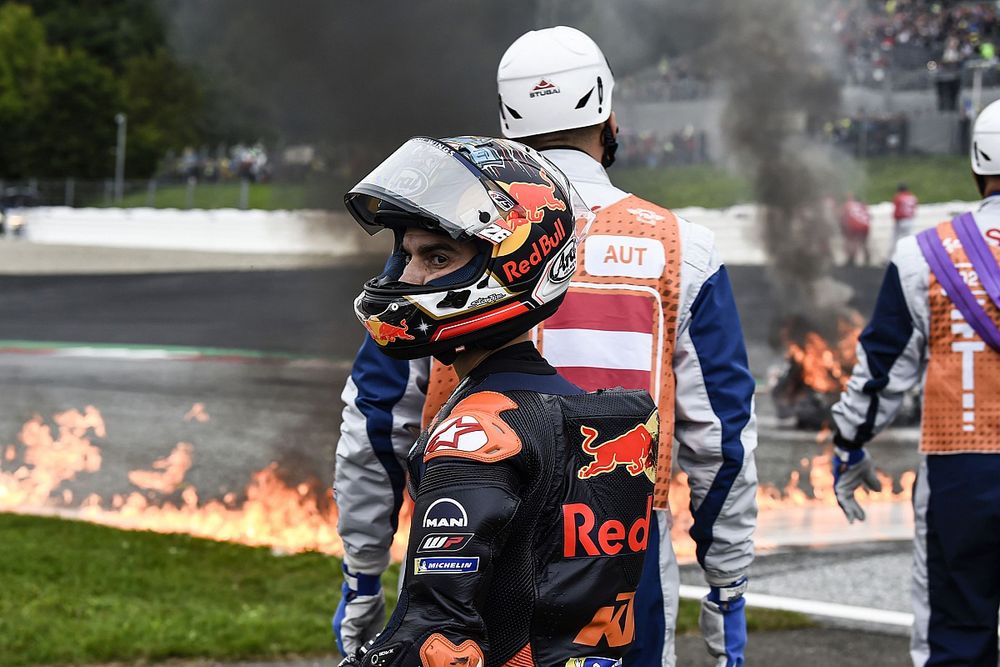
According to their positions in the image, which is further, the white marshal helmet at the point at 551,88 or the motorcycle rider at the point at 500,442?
the white marshal helmet at the point at 551,88

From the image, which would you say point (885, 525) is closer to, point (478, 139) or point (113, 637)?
point (113, 637)

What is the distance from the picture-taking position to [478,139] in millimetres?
2227

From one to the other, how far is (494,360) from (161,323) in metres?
15.5

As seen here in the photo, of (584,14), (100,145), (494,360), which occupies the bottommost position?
(494,360)

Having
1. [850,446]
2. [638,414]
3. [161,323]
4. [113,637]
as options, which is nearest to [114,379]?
[161,323]

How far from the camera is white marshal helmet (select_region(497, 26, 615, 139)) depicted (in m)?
3.04

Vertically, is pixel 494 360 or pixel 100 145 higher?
pixel 100 145

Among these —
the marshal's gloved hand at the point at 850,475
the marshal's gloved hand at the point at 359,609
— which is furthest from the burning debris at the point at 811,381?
the marshal's gloved hand at the point at 359,609

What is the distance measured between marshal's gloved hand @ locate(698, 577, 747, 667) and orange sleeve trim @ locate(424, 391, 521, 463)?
4.27 ft

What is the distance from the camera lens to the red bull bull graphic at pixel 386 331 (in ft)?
7.00

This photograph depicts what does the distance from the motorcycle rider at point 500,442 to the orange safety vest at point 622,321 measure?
2.11 ft

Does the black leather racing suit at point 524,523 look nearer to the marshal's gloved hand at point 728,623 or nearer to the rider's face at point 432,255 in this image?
the rider's face at point 432,255

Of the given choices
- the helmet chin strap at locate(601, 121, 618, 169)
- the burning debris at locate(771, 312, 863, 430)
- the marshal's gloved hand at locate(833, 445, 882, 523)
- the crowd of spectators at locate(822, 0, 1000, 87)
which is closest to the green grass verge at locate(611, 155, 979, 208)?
the crowd of spectators at locate(822, 0, 1000, 87)

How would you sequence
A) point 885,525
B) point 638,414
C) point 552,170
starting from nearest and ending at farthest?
point 638,414 < point 552,170 < point 885,525
